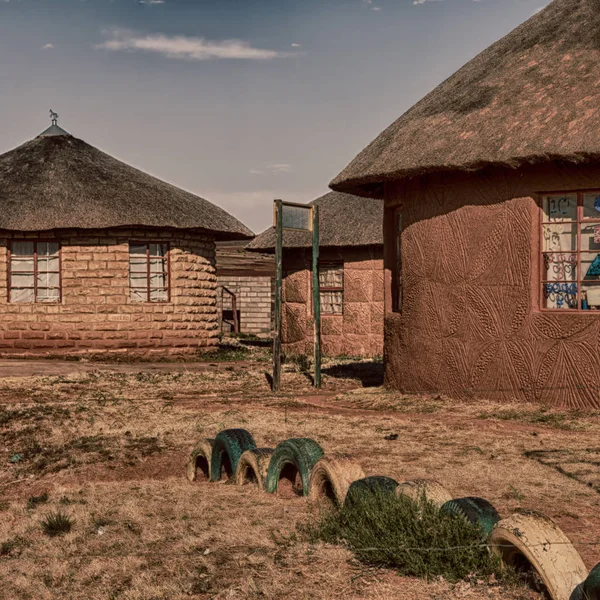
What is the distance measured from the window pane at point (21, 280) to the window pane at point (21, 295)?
115 mm

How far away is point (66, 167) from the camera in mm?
19250

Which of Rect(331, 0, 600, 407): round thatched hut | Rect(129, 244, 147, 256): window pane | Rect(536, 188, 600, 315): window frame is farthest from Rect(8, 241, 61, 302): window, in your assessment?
Rect(536, 188, 600, 315): window frame

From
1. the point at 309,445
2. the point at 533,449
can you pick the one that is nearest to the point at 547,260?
the point at 533,449

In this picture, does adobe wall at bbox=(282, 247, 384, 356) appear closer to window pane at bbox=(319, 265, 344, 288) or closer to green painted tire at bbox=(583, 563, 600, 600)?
window pane at bbox=(319, 265, 344, 288)

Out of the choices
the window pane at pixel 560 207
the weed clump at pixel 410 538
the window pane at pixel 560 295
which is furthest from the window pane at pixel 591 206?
the weed clump at pixel 410 538

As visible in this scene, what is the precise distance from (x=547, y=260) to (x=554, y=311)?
24.2 inches

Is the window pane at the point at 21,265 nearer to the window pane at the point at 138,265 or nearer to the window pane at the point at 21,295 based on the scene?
the window pane at the point at 21,295

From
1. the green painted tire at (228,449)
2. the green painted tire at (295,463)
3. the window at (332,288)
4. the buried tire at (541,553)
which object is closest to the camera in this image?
the buried tire at (541,553)

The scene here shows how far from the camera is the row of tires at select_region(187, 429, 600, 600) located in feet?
13.4

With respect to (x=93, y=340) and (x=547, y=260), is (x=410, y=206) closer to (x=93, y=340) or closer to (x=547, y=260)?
(x=547, y=260)

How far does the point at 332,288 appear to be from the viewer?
1986 centimetres

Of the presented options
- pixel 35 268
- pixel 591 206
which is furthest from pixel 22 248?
pixel 591 206

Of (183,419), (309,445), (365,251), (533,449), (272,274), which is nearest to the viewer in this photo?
(309,445)

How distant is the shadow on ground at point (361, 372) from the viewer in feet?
46.7
